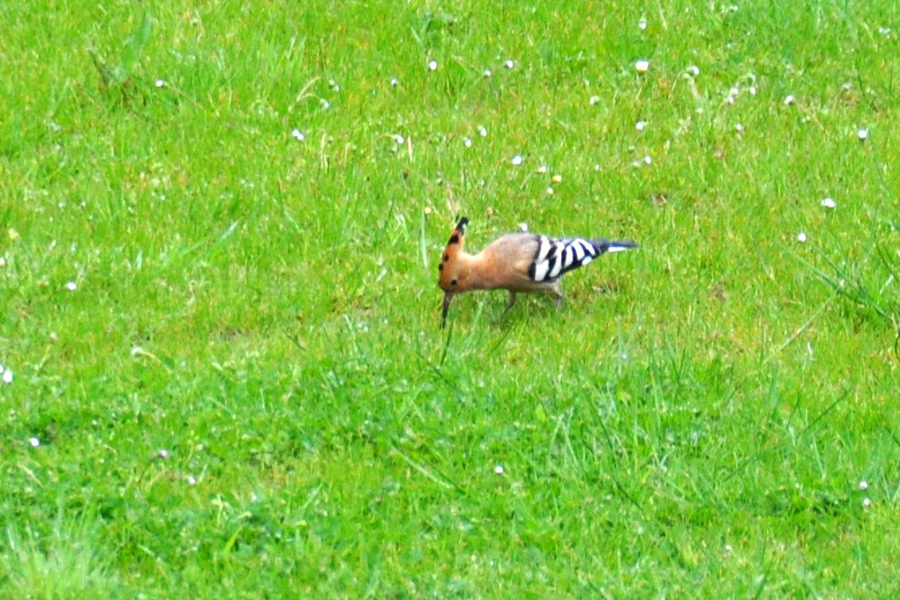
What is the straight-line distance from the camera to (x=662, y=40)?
951cm

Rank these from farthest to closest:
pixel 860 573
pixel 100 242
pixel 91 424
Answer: pixel 100 242 → pixel 91 424 → pixel 860 573

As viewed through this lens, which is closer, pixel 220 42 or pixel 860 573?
pixel 860 573

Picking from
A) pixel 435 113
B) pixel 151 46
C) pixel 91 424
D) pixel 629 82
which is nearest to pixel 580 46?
pixel 629 82

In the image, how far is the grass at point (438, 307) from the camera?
5.52 metres

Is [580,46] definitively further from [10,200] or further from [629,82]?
[10,200]

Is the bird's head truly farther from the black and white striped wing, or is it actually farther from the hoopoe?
the black and white striped wing

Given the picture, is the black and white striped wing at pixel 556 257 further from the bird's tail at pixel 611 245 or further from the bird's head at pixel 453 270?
the bird's head at pixel 453 270

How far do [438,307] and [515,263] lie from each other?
0.44 metres

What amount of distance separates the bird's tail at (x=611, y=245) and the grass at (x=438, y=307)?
0.48 feet

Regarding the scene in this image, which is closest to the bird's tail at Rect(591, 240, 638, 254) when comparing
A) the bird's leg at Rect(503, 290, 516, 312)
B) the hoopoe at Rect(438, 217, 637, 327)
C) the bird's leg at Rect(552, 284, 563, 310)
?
the hoopoe at Rect(438, 217, 637, 327)

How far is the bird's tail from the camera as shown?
7.46 metres

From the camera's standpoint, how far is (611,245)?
751 cm

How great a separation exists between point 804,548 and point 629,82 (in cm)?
433

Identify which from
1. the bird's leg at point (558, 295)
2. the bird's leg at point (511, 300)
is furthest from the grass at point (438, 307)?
the bird's leg at point (558, 295)
